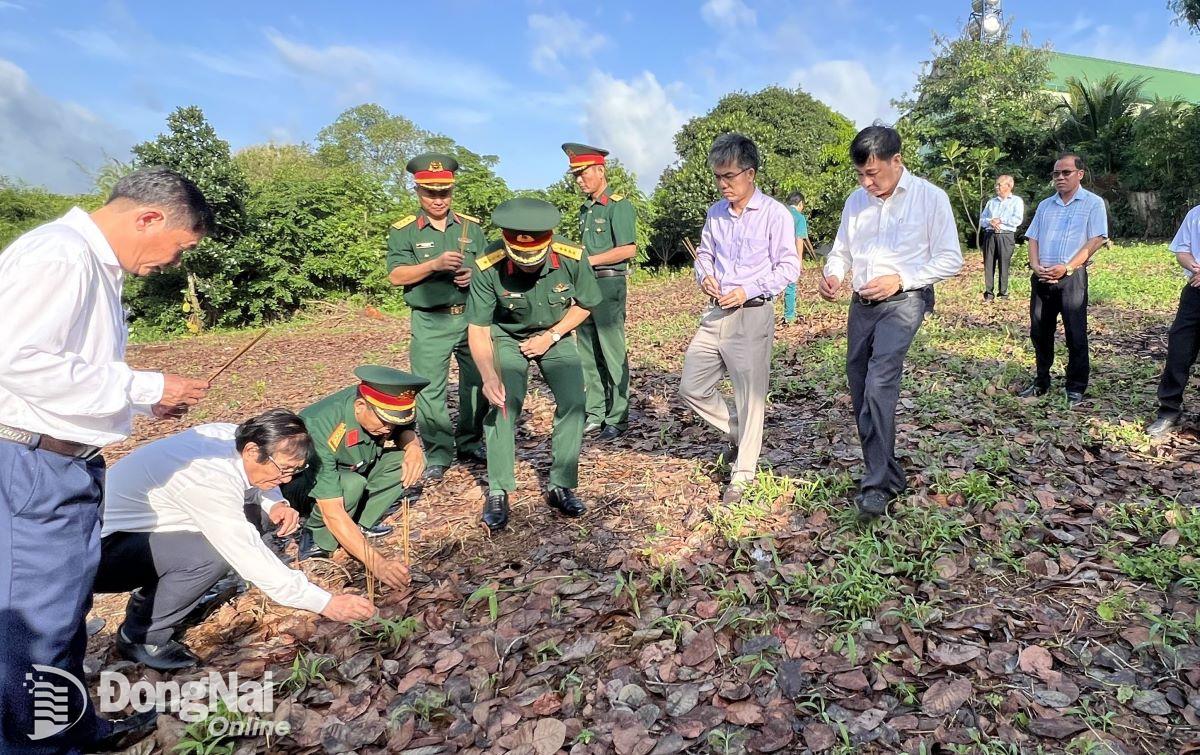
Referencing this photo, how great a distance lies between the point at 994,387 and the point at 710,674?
4.11 meters

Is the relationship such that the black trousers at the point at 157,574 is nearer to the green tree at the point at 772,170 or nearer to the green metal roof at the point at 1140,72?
the green tree at the point at 772,170

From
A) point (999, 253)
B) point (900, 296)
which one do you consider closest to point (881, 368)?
point (900, 296)

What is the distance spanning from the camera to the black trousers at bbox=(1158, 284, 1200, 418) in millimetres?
4457

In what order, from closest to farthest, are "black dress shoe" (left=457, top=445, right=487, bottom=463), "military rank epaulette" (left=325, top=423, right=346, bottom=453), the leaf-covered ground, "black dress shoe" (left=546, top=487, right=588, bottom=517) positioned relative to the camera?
the leaf-covered ground
"military rank epaulette" (left=325, top=423, right=346, bottom=453)
"black dress shoe" (left=546, top=487, right=588, bottom=517)
"black dress shoe" (left=457, top=445, right=487, bottom=463)

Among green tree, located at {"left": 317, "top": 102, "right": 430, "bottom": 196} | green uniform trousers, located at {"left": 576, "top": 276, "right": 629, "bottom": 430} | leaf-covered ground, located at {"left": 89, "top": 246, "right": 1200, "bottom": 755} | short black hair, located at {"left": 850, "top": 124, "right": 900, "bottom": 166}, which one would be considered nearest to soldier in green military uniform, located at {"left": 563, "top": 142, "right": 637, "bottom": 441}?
green uniform trousers, located at {"left": 576, "top": 276, "right": 629, "bottom": 430}

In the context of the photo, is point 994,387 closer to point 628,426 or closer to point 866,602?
point 628,426

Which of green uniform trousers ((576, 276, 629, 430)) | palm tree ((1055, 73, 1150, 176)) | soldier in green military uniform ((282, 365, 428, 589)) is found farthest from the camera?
palm tree ((1055, 73, 1150, 176))

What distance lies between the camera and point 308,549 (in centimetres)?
386

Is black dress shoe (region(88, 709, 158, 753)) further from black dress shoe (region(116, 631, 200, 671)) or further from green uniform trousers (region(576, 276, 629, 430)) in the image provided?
green uniform trousers (region(576, 276, 629, 430))

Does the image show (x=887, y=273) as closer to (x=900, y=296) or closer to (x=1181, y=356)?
(x=900, y=296)

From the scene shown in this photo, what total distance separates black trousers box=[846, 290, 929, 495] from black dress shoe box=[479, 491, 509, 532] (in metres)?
1.89

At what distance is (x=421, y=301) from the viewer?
4.50 metres

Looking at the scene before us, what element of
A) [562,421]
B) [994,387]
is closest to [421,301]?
[562,421]

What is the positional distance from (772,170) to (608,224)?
14022 millimetres
